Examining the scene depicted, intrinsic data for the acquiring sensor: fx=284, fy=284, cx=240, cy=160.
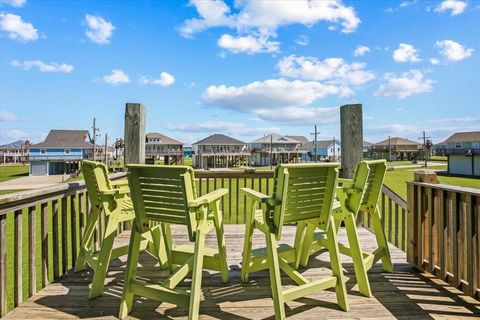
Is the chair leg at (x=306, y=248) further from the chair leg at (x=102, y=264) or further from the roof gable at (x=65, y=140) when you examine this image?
the roof gable at (x=65, y=140)

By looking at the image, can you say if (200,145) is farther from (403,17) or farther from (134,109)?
(134,109)

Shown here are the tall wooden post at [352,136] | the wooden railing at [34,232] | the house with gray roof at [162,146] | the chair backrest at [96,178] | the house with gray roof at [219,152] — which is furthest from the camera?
the house with gray roof at [162,146]

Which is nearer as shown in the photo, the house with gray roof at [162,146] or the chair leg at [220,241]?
the chair leg at [220,241]

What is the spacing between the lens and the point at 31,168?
3744 centimetres

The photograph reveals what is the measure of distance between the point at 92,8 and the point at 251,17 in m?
4.93

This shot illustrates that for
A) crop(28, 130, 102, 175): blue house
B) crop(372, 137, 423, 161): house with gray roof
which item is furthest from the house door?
crop(372, 137, 423, 161): house with gray roof

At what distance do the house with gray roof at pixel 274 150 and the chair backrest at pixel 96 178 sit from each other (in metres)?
46.2

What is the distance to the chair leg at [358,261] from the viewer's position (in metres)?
2.37

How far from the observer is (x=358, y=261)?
2.42 meters

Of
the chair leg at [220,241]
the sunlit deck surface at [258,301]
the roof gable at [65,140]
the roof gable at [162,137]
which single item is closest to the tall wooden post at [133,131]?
the sunlit deck surface at [258,301]

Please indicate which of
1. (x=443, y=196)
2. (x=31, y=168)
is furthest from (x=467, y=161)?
(x=31, y=168)

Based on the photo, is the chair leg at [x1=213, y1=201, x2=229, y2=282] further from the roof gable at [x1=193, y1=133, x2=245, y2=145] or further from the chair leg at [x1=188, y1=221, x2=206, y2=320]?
the roof gable at [x1=193, y1=133, x2=245, y2=145]

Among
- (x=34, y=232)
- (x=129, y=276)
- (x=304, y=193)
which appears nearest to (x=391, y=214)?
(x=304, y=193)

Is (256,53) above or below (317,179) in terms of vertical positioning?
above
